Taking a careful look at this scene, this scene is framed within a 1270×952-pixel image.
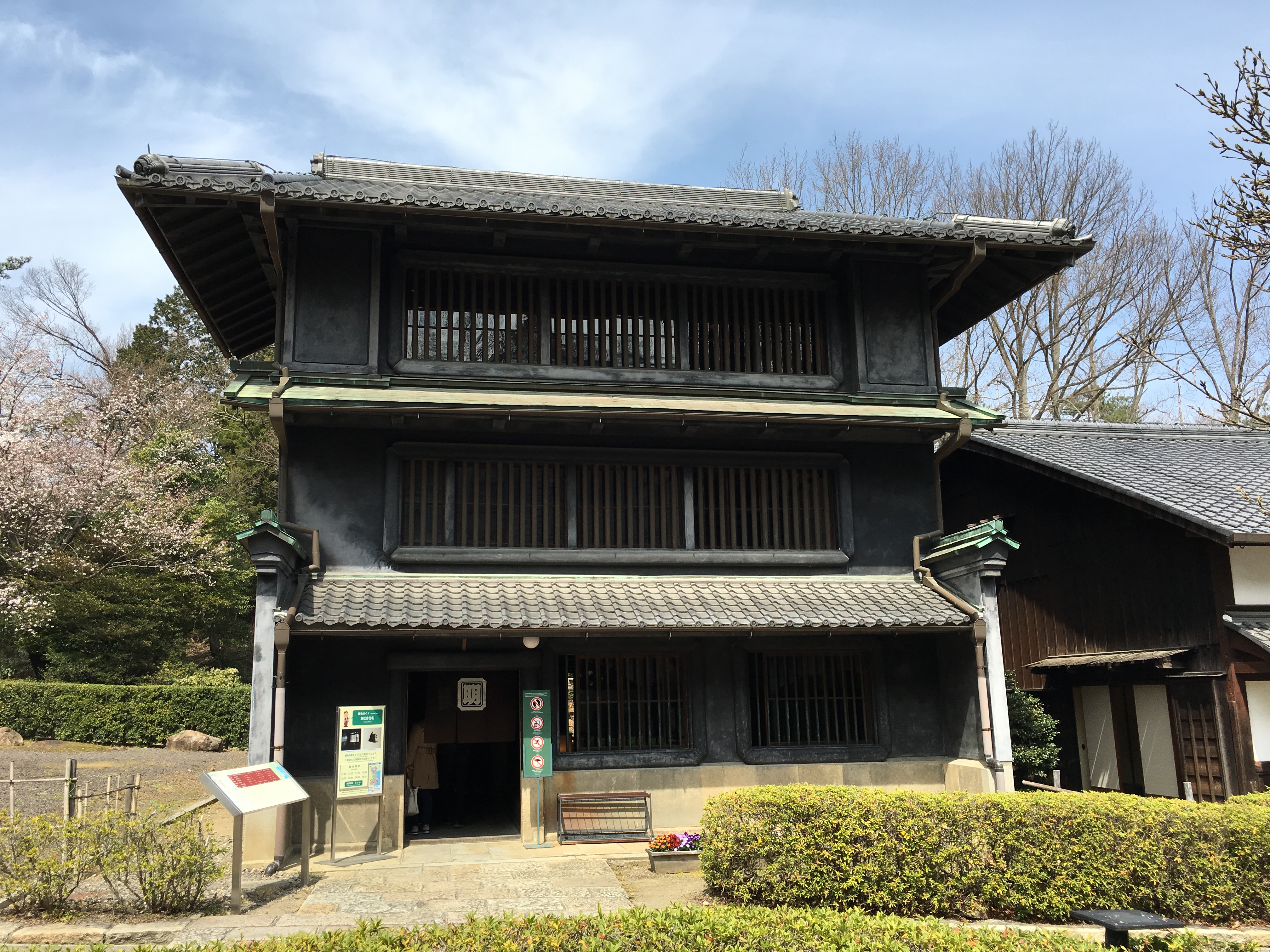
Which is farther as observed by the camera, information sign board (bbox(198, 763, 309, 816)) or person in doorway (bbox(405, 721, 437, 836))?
person in doorway (bbox(405, 721, 437, 836))

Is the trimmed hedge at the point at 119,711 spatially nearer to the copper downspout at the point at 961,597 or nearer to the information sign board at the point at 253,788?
the information sign board at the point at 253,788

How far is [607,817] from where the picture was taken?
12.9 meters

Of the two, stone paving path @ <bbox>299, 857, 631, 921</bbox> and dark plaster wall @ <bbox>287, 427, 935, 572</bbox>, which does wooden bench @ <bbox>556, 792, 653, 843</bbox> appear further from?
dark plaster wall @ <bbox>287, 427, 935, 572</bbox>

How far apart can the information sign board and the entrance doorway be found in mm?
3897

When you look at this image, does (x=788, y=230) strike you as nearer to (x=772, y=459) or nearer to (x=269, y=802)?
(x=772, y=459)

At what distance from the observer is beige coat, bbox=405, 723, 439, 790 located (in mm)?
14000

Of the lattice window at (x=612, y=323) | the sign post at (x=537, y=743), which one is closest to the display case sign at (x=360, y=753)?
the sign post at (x=537, y=743)

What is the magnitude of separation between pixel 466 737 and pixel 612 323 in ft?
23.2

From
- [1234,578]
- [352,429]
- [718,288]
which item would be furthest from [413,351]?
[1234,578]

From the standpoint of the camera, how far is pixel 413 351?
46.4 feet

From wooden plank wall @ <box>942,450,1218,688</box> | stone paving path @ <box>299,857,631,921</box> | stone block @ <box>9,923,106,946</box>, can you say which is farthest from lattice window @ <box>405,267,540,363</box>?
wooden plank wall @ <box>942,450,1218,688</box>

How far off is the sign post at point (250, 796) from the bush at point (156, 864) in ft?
1.09

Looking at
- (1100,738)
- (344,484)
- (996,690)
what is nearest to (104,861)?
(344,484)

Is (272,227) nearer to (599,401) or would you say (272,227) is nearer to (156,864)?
(599,401)
